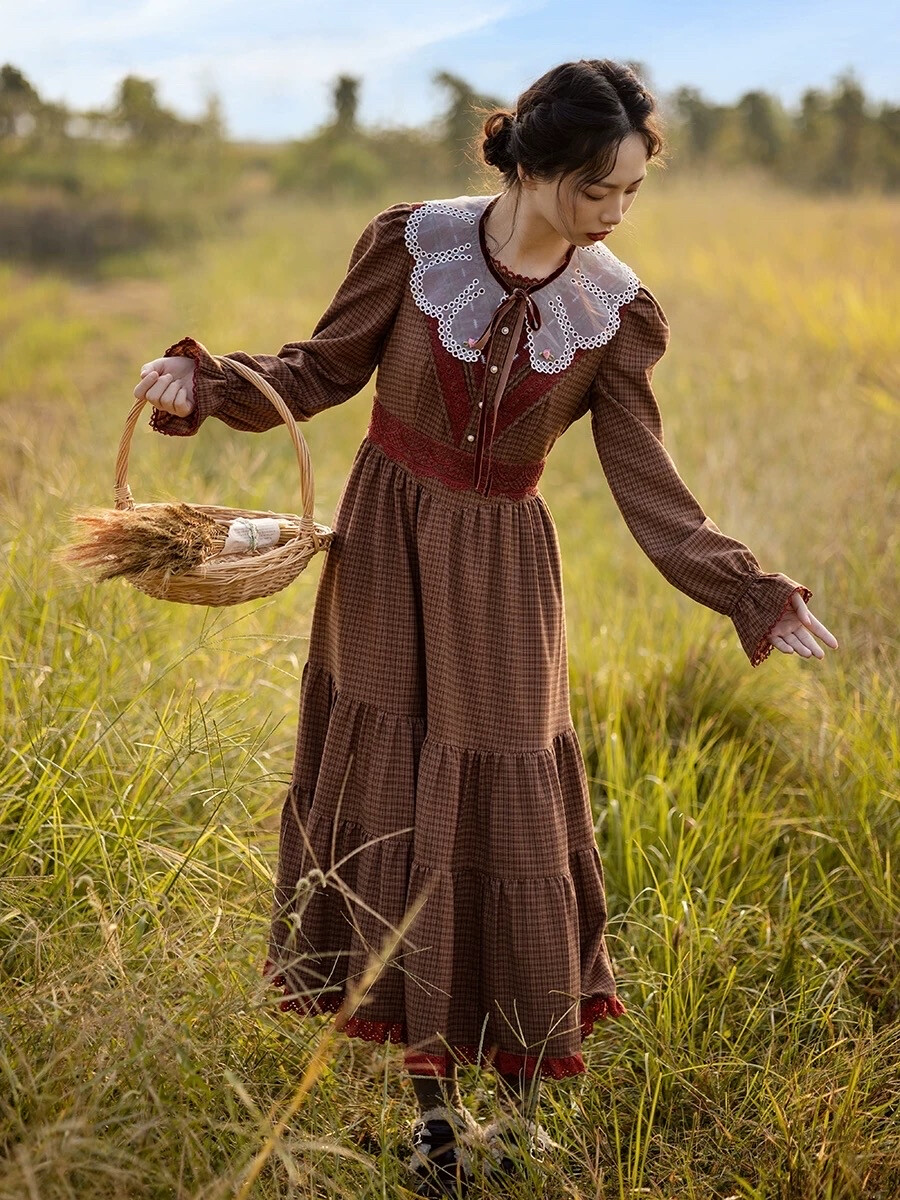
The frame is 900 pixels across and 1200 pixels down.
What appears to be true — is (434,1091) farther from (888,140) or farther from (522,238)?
(888,140)

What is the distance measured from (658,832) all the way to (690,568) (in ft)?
2.79

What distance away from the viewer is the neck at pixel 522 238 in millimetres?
1898

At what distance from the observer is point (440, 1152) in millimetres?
1939

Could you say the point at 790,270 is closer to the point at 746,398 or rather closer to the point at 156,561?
the point at 746,398

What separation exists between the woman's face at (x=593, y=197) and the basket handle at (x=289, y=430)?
51cm

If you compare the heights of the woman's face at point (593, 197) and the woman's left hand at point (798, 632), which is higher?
the woman's face at point (593, 197)

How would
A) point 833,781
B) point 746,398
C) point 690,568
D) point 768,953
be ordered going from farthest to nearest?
point 746,398
point 833,781
point 768,953
point 690,568

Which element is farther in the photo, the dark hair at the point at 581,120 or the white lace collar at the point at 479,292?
the white lace collar at the point at 479,292

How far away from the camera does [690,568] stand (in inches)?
78.4

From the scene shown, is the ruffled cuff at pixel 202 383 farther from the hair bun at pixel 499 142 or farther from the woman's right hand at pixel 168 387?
the hair bun at pixel 499 142

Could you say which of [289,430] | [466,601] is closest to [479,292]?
[289,430]

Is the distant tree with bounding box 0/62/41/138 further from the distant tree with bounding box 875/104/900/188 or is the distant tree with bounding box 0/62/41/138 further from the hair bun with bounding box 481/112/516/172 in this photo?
the hair bun with bounding box 481/112/516/172

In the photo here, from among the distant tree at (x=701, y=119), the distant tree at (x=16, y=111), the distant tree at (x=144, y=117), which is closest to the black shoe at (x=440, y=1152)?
the distant tree at (x=16, y=111)

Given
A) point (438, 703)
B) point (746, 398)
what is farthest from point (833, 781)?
point (746, 398)
